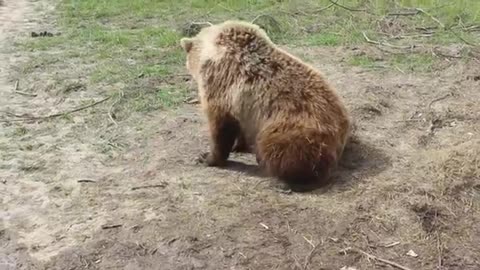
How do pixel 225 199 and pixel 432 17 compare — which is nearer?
pixel 225 199

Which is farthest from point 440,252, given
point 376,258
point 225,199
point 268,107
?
point 268,107

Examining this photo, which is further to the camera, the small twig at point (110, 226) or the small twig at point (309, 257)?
the small twig at point (110, 226)

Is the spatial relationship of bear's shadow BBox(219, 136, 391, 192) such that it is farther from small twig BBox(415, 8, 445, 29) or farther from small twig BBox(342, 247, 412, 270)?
small twig BBox(415, 8, 445, 29)

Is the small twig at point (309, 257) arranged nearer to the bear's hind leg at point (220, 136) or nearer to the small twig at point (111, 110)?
the bear's hind leg at point (220, 136)

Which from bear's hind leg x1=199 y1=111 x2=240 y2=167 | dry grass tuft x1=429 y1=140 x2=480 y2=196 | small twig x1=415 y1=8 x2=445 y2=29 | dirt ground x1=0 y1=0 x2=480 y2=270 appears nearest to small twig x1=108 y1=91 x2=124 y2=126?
dirt ground x1=0 y1=0 x2=480 y2=270

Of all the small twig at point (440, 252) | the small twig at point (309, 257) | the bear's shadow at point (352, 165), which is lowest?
the bear's shadow at point (352, 165)

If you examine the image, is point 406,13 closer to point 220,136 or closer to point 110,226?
point 220,136

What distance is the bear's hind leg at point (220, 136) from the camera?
4418mm

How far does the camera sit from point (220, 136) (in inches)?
175

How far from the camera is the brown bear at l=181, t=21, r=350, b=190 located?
4004mm

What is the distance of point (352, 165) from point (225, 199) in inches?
36.3

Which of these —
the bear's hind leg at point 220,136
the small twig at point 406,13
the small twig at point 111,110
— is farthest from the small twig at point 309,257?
the small twig at point 406,13

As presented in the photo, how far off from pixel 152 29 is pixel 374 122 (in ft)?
12.6

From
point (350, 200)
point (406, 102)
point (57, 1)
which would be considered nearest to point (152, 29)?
point (57, 1)
